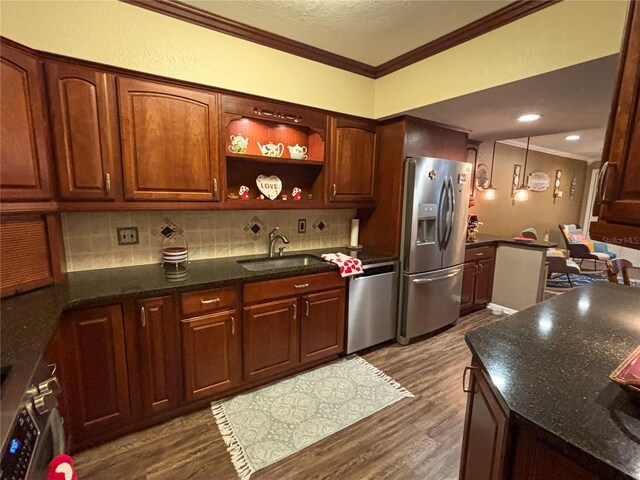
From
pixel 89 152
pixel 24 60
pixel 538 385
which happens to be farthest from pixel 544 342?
pixel 24 60

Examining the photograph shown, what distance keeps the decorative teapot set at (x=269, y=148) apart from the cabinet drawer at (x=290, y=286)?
1020mm

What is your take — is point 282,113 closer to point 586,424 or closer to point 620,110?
point 620,110

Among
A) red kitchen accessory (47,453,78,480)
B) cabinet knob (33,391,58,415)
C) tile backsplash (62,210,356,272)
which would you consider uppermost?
tile backsplash (62,210,356,272)

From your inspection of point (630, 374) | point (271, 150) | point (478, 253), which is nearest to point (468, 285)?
point (478, 253)

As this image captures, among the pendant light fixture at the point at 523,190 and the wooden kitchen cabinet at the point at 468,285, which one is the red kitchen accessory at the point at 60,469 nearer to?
the wooden kitchen cabinet at the point at 468,285

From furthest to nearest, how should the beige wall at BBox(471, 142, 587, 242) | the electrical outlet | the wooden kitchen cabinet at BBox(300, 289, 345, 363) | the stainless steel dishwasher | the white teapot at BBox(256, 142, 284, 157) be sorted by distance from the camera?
the beige wall at BBox(471, 142, 587, 242) → the stainless steel dishwasher → the white teapot at BBox(256, 142, 284, 157) → the wooden kitchen cabinet at BBox(300, 289, 345, 363) → the electrical outlet

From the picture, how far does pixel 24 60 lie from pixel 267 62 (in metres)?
1.36

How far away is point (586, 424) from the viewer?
78cm

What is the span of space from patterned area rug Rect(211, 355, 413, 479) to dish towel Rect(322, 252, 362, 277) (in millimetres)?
817

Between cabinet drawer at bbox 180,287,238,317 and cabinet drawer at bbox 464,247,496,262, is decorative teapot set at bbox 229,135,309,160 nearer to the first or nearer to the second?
cabinet drawer at bbox 180,287,238,317

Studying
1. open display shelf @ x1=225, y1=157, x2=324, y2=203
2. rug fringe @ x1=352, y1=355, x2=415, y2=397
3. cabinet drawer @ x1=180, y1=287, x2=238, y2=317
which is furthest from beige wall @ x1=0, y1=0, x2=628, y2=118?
rug fringe @ x1=352, y1=355, x2=415, y2=397

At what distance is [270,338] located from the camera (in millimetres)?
2238

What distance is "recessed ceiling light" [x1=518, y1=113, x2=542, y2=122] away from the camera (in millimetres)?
2580

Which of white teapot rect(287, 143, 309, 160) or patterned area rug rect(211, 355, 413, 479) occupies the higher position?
white teapot rect(287, 143, 309, 160)
